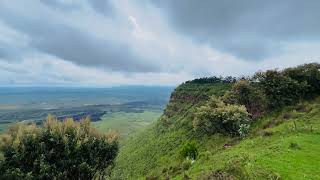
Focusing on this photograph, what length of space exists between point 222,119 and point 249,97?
912 centimetres

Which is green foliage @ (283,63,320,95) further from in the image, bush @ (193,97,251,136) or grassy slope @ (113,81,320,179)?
bush @ (193,97,251,136)

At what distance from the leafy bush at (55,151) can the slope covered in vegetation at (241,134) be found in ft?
23.5

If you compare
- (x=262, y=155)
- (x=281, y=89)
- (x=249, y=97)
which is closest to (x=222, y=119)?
(x=249, y=97)

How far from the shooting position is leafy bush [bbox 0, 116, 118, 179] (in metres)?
35.8

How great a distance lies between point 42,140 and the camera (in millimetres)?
37844

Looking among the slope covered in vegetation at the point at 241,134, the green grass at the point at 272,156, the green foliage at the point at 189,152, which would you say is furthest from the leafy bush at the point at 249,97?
the green foliage at the point at 189,152

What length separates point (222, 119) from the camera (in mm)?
62531

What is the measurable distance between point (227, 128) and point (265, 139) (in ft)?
82.1

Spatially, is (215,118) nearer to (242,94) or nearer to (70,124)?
(242,94)

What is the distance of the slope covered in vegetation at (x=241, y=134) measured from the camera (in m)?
26.9

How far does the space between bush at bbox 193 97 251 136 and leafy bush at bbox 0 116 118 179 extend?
21581 mm

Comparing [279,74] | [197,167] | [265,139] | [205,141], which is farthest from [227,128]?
[197,167]


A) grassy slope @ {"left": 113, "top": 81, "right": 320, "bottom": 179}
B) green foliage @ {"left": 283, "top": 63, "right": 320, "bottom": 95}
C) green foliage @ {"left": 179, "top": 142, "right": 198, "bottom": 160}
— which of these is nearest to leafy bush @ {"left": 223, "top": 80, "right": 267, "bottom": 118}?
grassy slope @ {"left": 113, "top": 81, "right": 320, "bottom": 179}

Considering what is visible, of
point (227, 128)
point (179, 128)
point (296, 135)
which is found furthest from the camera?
point (179, 128)
